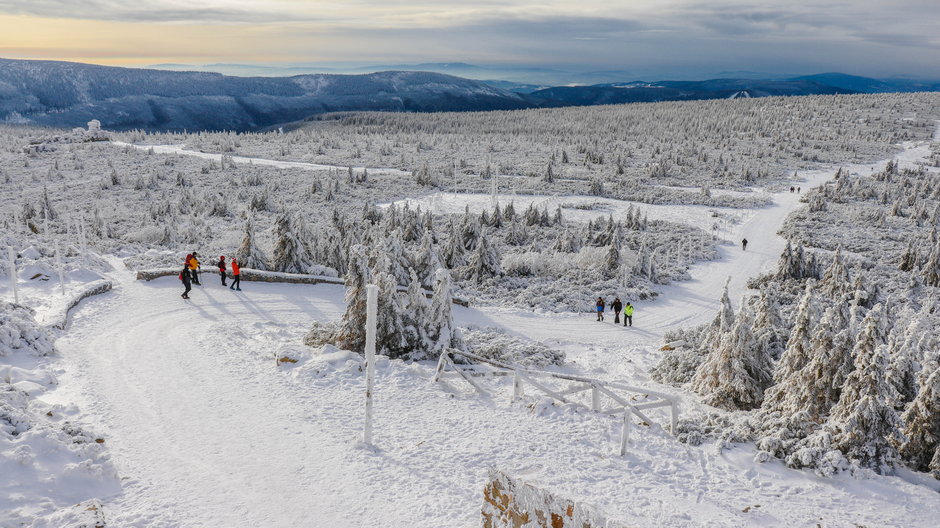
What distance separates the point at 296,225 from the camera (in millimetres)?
27172

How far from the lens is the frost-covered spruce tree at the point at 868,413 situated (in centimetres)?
1059

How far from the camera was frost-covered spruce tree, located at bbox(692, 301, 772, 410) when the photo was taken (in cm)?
1393

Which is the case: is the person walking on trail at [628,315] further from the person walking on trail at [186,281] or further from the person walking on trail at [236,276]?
the person walking on trail at [186,281]

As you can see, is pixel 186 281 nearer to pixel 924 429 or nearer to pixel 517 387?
pixel 517 387

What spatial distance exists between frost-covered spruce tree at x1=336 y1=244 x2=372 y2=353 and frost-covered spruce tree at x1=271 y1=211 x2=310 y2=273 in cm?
1079

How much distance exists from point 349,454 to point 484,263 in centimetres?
2036

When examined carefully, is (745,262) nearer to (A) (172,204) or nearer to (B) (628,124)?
(A) (172,204)

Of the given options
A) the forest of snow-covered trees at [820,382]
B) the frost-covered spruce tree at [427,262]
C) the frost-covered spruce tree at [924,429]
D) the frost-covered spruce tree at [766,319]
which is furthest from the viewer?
the frost-covered spruce tree at [427,262]

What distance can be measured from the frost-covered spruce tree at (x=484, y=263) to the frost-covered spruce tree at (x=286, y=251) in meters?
8.60

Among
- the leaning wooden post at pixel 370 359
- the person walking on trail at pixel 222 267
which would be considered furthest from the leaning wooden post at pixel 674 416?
the person walking on trail at pixel 222 267

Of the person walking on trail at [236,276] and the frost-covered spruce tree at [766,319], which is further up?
the frost-covered spruce tree at [766,319]

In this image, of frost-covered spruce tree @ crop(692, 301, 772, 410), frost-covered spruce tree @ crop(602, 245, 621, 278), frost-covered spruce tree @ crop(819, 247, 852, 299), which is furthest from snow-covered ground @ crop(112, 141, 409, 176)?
frost-covered spruce tree @ crop(692, 301, 772, 410)

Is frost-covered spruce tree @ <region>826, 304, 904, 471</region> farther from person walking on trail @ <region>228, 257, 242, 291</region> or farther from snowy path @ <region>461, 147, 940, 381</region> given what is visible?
person walking on trail @ <region>228, 257, 242, 291</region>

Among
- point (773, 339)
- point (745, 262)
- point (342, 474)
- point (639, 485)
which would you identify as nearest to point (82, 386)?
point (342, 474)
